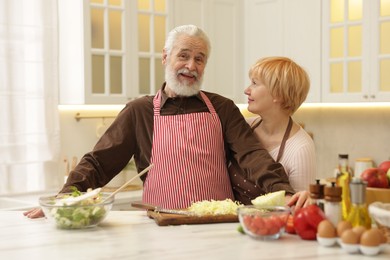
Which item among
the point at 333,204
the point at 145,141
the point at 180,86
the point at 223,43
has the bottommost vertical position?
the point at 333,204

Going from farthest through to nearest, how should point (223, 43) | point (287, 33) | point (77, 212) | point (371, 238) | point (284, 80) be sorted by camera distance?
point (223, 43) < point (287, 33) < point (284, 80) < point (77, 212) < point (371, 238)

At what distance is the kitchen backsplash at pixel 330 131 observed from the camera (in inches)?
183

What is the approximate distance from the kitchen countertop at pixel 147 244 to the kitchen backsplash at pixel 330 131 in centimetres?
232

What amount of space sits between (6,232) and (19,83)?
6.62 feet

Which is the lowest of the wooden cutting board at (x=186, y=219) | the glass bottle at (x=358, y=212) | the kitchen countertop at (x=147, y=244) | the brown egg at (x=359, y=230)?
the kitchen countertop at (x=147, y=244)

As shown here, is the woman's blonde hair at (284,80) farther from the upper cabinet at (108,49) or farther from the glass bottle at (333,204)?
the upper cabinet at (108,49)

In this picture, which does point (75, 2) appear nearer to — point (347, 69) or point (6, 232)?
point (347, 69)

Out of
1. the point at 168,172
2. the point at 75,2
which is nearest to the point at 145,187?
the point at 168,172

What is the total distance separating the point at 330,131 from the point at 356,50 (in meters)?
0.86

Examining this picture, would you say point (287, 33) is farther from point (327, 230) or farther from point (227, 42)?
point (327, 230)

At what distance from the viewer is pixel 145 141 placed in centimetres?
296

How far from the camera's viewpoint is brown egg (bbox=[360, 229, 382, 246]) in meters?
1.75

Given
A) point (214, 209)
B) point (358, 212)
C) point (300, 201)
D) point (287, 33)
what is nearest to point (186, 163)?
point (214, 209)

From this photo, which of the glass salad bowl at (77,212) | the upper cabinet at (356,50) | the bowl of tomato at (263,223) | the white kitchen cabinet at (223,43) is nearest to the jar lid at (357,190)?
the bowl of tomato at (263,223)
